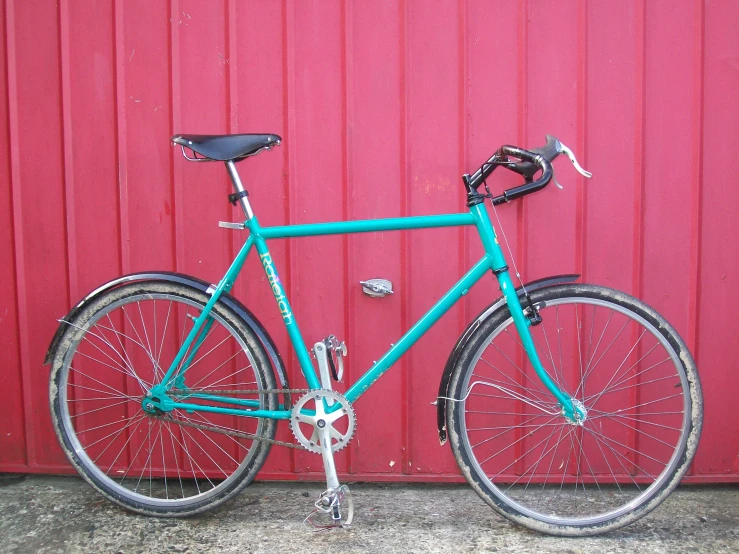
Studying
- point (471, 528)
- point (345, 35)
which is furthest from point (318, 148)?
point (471, 528)

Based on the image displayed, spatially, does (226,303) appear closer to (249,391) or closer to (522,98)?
(249,391)

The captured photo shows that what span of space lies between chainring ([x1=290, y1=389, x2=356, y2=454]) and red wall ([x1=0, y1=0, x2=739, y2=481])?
0.45 metres

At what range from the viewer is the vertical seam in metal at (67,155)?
258 centimetres

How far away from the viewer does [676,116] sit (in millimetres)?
2496

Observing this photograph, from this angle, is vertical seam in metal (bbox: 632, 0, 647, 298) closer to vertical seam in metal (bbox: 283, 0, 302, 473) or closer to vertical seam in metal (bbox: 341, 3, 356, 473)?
vertical seam in metal (bbox: 341, 3, 356, 473)

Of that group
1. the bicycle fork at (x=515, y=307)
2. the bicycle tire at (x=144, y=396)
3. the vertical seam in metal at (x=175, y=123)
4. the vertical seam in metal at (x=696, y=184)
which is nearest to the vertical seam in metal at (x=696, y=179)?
the vertical seam in metal at (x=696, y=184)

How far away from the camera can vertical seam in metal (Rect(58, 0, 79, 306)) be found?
102 inches

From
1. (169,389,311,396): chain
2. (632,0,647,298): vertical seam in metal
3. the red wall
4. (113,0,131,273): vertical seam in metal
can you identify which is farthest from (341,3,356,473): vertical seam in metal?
(632,0,647,298): vertical seam in metal

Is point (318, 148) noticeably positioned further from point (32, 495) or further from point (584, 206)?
point (32, 495)

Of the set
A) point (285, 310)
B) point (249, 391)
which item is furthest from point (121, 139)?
point (249, 391)

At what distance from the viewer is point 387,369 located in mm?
2277

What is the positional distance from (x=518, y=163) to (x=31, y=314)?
2.16 meters

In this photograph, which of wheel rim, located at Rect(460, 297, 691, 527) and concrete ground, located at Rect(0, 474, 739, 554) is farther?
wheel rim, located at Rect(460, 297, 691, 527)

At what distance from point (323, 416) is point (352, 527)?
0.50m
